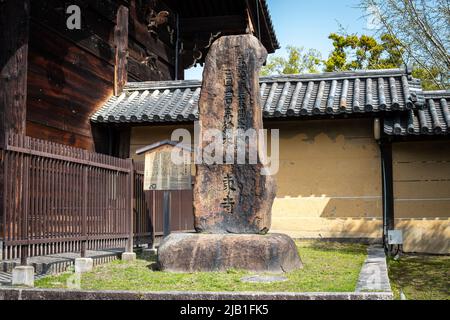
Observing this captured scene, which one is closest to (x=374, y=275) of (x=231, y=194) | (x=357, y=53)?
(x=231, y=194)

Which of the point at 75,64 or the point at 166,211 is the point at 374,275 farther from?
the point at 75,64

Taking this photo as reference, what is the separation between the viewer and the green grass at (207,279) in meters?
5.79

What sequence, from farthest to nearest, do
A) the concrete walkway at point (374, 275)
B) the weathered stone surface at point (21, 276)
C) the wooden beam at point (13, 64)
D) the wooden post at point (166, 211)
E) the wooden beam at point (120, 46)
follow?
the wooden beam at point (120, 46)
the wooden post at point (166, 211)
the wooden beam at point (13, 64)
the weathered stone surface at point (21, 276)
the concrete walkway at point (374, 275)

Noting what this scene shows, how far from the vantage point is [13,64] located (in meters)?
9.49

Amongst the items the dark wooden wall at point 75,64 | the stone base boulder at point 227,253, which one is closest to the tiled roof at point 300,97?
the dark wooden wall at point 75,64

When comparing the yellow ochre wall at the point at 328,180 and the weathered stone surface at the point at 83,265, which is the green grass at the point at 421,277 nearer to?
the yellow ochre wall at the point at 328,180

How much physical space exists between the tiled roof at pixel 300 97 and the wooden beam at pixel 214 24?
352 centimetres

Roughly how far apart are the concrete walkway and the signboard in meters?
3.59

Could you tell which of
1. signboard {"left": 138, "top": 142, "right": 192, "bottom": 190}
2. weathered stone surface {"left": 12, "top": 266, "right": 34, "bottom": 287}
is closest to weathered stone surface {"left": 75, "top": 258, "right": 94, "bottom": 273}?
weathered stone surface {"left": 12, "top": 266, "right": 34, "bottom": 287}

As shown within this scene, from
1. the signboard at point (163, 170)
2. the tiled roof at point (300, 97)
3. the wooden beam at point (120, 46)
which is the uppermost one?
the wooden beam at point (120, 46)

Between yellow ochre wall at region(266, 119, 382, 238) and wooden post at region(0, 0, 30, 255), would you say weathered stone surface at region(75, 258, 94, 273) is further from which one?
yellow ochre wall at region(266, 119, 382, 238)

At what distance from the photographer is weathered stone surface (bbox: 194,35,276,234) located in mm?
7699

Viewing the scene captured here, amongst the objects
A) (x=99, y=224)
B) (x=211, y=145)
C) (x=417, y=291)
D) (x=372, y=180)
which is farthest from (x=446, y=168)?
(x=99, y=224)

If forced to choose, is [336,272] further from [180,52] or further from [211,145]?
[180,52]
